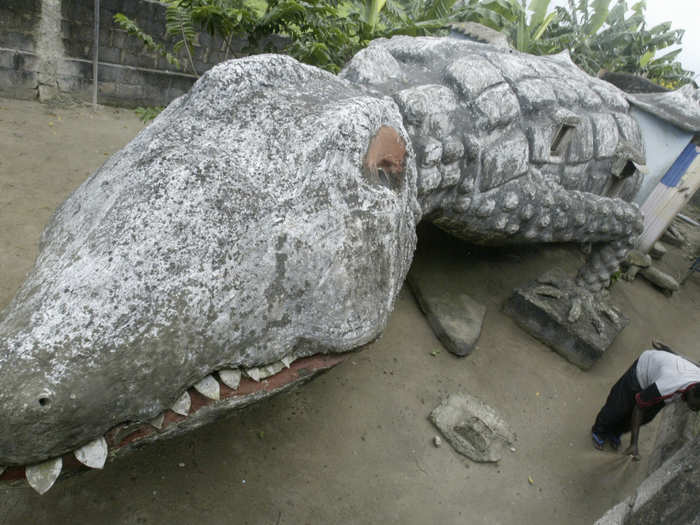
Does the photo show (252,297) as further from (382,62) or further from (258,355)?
(382,62)

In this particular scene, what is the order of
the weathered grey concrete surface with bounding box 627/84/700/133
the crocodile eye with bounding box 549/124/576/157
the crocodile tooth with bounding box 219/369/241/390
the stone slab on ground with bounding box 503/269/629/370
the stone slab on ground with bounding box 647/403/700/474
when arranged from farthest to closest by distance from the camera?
the weathered grey concrete surface with bounding box 627/84/700/133, the stone slab on ground with bounding box 503/269/629/370, the crocodile eye with bounding box 549/124/576/157, the stone slab on ground with bounding box 647/403/700/474, the crocodile tooth with bounding box 219/369/241/390

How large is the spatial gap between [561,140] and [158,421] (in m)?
3.04

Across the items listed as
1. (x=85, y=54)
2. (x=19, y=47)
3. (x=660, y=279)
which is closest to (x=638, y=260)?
(x=660, y=279)

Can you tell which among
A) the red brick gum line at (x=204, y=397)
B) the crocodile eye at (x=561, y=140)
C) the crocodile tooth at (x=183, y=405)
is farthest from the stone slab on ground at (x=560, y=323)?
the crocodile tooth at (x=183, y=405)

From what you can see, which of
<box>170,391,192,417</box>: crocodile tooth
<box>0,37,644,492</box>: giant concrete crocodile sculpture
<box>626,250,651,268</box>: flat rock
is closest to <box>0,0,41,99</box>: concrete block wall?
<box>0,37,644,492</box>: giant concrete crocodile sculpture

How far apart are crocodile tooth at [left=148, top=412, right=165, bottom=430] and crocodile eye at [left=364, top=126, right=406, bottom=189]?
1067 mm

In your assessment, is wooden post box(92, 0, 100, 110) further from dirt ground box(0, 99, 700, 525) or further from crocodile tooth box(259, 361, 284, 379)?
crocodile tooth box(259, 361, 284, 379)

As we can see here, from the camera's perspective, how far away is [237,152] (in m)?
1.61

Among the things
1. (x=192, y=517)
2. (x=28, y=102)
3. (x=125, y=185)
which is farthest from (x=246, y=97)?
(x=28, y=102)

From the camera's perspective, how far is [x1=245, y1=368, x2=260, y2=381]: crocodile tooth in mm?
1535

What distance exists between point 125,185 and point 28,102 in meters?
5.31

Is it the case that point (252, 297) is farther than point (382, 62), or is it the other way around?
point (382, 62)

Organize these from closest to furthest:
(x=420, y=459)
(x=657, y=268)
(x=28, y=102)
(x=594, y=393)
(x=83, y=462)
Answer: (x=83, y=462) → (x=420, y=459) → (x=594, y=393) → (x=28, y=102) → (x=657, y=268)

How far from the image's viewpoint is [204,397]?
1457 mm
